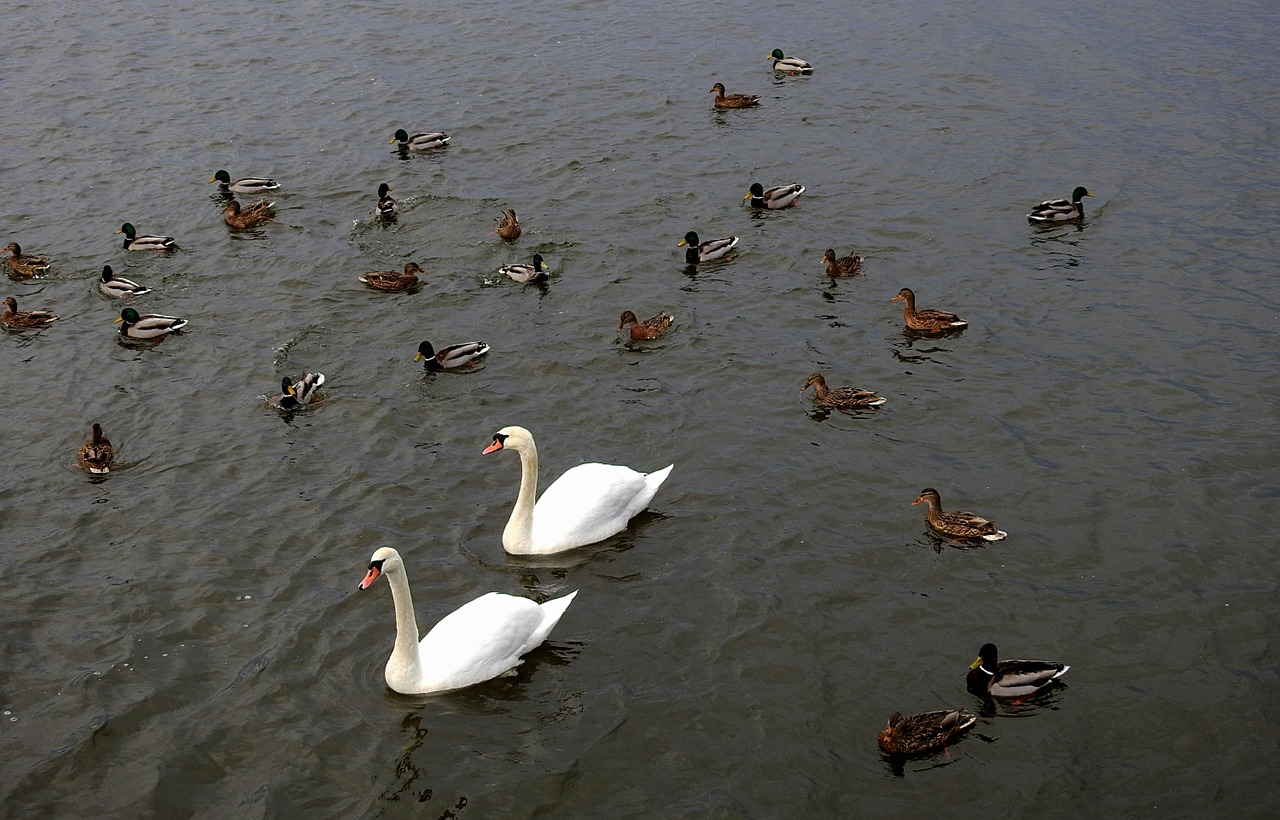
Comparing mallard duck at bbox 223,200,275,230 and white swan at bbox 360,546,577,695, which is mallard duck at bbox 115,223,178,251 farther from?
white swan at bbox 360,546,577,695

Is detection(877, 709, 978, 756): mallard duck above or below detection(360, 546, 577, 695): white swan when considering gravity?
below

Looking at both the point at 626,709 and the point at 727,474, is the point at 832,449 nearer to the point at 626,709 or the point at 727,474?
the point at 727,474

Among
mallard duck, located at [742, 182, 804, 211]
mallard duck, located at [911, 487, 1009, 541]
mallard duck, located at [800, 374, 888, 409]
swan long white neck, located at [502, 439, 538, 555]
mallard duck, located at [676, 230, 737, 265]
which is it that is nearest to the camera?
mallard duck, located at [911, 487, 1009, 541]

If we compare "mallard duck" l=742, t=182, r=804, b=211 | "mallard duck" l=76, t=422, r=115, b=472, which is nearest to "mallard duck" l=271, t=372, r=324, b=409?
"mallard duck" l=76, t=422, r=115, b=472

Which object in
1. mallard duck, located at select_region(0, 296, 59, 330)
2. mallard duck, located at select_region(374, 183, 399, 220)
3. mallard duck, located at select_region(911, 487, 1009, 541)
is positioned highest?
mallard duck, located at select_region(374, 183, 399, 220)

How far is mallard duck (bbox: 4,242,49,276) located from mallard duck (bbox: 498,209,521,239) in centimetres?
712

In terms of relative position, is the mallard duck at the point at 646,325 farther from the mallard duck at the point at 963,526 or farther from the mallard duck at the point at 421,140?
the mallard duck at the point at 421,140

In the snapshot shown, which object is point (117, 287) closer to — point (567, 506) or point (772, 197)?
point (567, 506)

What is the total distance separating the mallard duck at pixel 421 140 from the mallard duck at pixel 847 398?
10.7 m

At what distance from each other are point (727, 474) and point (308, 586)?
466 centimetres

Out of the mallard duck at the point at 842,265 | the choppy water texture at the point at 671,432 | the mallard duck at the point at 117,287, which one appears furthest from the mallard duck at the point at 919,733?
the mallard duck at the point at 117,287

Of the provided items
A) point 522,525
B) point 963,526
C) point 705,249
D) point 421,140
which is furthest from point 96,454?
point 421,140

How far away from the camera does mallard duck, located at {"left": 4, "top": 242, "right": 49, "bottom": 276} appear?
18344 mm

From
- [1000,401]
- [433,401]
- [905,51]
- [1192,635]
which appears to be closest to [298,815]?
[433,401]
